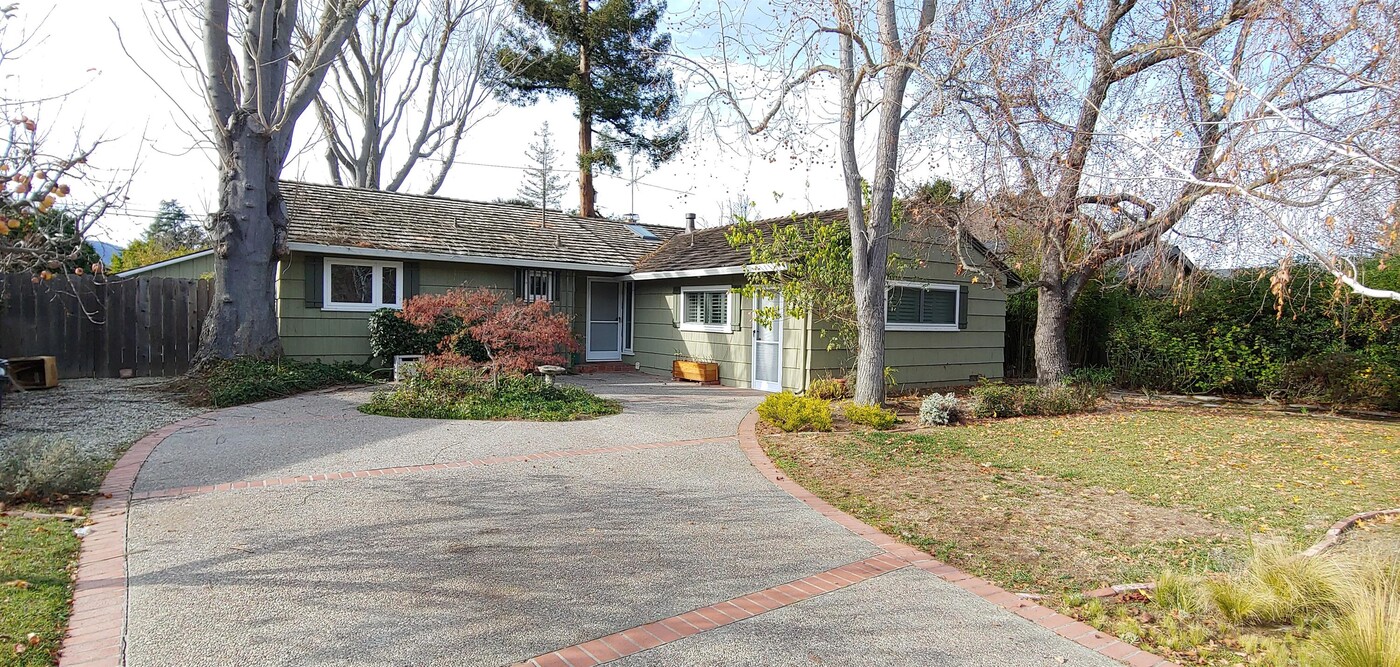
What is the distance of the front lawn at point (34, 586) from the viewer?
332cm

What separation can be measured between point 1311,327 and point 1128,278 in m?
6.08

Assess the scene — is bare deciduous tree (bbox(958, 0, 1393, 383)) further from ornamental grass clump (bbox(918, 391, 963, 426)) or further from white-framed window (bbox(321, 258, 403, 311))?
white-framed window (bbox(321, 258, 403, 311))

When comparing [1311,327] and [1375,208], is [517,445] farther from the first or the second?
[1311,327]

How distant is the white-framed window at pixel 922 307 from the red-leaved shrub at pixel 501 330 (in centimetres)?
610

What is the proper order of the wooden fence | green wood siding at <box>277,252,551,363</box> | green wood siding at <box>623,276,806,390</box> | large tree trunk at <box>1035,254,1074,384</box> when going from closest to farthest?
large tree trunk at <box>1035,254,1074,384</box>
the wooden fence
green wood siding at <box>623,276,806,390</box>
green wood siding at <box>277,252,551,363</box>

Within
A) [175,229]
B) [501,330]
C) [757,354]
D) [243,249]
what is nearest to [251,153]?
[243,249]

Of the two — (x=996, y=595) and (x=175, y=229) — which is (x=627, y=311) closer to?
(x=996, y=595)

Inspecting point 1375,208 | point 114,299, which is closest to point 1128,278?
point 1375,208

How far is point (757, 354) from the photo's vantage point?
47.2 ft

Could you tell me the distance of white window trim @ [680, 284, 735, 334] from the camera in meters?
14.8

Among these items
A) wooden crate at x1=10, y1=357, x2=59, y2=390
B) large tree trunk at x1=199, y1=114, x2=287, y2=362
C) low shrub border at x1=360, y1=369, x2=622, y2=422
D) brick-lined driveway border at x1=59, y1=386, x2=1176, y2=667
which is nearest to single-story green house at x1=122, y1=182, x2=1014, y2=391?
large tree trunk at x1=199, y1=114, x2=287, y2=362

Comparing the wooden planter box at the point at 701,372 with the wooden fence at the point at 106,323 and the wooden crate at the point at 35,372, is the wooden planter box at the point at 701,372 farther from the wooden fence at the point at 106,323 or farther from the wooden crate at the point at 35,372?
the wooden crate at the point at 35,372

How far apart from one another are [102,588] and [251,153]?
10.6 meters

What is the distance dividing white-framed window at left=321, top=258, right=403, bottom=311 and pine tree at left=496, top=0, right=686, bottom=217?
1028 centimetres
